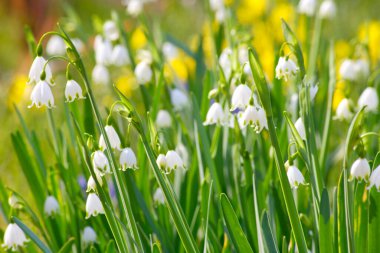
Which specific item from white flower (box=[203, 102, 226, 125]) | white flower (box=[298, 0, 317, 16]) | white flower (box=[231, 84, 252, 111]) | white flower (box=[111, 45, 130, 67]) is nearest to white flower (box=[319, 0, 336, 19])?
white flower (box=[298, 0, 317, 16])

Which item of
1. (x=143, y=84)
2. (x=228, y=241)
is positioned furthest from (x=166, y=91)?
(x=228, y=241)

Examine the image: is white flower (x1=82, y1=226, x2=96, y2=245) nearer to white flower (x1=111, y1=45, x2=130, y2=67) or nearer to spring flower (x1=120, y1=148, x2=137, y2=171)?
spring flower (x1=120, y1=148, x2=137, y2=171)

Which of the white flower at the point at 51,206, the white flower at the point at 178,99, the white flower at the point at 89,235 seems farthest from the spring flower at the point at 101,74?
the white flower at the point at 89,235

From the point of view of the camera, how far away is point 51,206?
7.23 ft

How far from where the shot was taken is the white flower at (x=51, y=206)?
221cm

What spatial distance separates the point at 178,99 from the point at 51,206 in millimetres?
776

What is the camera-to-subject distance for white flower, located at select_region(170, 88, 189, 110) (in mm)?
2752

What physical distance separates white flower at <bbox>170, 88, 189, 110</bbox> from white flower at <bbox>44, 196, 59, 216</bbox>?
0.74 meters

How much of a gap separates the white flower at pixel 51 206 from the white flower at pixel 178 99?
2.42 feet

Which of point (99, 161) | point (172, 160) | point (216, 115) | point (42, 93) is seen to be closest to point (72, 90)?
point (42, 93)

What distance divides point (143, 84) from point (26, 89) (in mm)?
1834

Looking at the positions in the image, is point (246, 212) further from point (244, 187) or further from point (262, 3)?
point (262, 3)

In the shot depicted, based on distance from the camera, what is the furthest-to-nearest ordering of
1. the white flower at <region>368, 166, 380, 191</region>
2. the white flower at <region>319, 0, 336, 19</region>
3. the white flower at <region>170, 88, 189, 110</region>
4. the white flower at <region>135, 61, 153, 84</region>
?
the white flower at <region>319, 0, 336, 19</region> → the white flower at <region>170, 88, 189, 110</region> → the white flower at <region>135, 61, 153, 84</region> → the white flower at <region>368, 166, 380, 191</region>

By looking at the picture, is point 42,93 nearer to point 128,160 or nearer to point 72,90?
point 72,90
